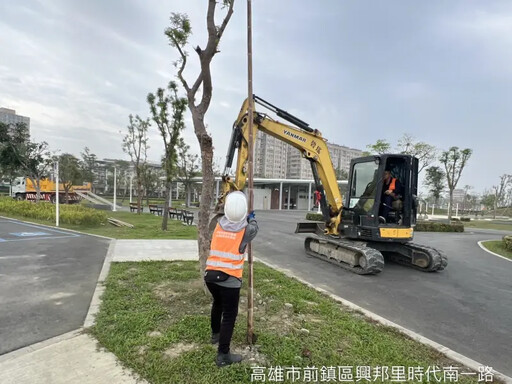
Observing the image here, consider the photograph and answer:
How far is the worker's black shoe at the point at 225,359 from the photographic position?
2867 mm

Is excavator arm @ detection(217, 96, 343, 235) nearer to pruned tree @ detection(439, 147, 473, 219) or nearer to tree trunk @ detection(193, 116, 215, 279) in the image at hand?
tree trunk @ detection(193, 116, 215, 279)

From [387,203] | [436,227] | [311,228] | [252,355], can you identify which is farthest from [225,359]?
[436,227]

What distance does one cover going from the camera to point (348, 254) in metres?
7.58

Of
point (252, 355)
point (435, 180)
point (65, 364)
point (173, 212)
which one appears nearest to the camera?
point (65, 364)

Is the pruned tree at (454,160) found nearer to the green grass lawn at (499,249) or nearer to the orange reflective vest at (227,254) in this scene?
the green grass lawn at (499,249)

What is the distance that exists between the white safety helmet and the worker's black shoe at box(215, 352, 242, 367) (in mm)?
1286

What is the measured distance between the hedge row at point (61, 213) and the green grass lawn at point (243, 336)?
32.9ft

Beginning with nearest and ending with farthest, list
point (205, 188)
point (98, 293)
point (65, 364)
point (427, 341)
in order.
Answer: point (65, 364), point (427, 341), point (205, 188), point (98, 293)

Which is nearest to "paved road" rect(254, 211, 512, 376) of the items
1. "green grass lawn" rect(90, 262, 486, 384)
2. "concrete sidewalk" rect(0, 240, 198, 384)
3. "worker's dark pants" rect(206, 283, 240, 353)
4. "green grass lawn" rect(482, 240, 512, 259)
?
"green grass lawn" rect(90, 262, 486, 384)

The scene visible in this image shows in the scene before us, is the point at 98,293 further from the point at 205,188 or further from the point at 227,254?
the point at 227,254

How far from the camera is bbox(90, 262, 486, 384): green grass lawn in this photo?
2.90 m

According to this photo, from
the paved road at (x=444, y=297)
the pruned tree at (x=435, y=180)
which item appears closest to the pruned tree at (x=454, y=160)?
the pruned tree at (x=435, y=180)

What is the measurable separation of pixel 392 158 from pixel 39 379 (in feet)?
25.7

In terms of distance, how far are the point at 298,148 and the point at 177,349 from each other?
20.1 ft
